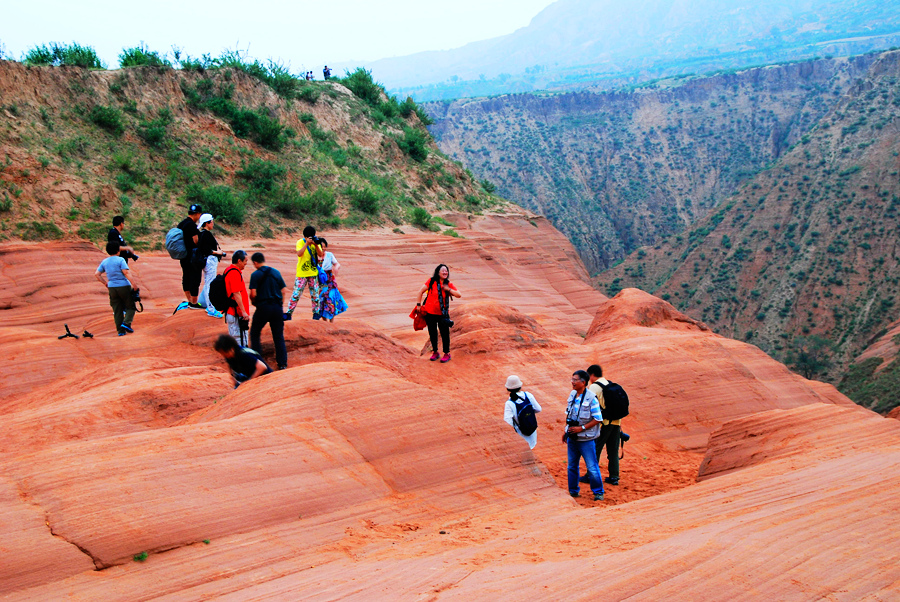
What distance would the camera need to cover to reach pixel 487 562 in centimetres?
427

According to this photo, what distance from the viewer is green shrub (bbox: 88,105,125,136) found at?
18.1 metres

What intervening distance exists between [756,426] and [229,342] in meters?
6.08

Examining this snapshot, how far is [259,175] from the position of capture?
19.8 meters

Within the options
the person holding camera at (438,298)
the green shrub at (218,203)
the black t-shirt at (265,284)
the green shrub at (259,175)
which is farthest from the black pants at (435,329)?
the green shrub at (259,175)

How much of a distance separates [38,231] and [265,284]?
347 inches

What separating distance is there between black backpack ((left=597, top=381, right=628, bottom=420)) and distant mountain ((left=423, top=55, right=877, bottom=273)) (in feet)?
209

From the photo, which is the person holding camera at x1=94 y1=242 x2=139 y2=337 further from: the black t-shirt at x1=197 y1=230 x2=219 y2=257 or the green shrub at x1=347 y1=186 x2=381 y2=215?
the green shrub at x1=347 y1=186 x2=381 y2=215

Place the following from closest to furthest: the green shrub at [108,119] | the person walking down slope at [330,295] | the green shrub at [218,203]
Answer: the person walking down slope at [330,295] < the green shrub at [218,203] < the green shrub at [108,119]

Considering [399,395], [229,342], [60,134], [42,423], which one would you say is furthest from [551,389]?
[60,134]

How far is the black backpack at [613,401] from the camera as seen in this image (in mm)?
7035

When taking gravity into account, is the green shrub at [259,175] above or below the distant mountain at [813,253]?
above

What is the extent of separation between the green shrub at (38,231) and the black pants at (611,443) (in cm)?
1215

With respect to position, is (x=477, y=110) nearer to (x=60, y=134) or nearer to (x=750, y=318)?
(x=750, y=318)

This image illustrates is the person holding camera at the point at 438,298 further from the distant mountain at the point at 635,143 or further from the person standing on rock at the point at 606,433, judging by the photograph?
the distant mountain at the point at 635,143
